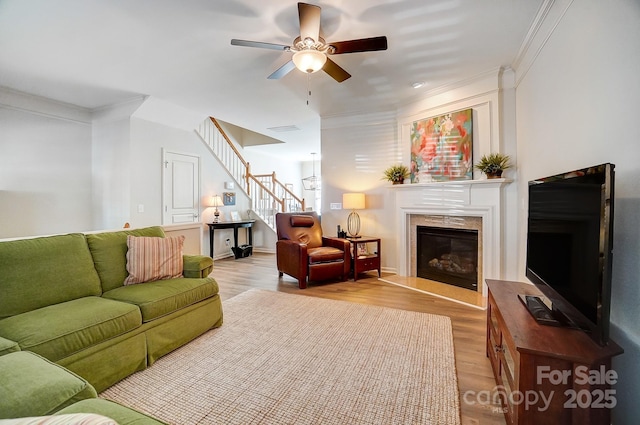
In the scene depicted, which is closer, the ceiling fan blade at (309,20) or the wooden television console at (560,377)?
the wooden television console at (560,377)

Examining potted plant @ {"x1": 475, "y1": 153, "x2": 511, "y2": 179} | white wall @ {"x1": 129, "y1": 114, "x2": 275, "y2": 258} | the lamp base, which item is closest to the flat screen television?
potted plant @ {"x1": 475, "y1": 153, "x2": 511, "y2": 179}

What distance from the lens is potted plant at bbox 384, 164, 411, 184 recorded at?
432 cm

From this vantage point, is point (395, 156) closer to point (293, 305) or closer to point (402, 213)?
point (402, 213)

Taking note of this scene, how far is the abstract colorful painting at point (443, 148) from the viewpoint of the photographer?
3.65 meters

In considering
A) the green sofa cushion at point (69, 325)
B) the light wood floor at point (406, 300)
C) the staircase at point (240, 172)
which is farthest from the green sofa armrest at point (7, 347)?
the staircase at point (240, 172)

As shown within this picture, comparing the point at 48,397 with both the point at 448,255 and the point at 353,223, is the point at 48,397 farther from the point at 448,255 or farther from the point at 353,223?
the point at 353,223

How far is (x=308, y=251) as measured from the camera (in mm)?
4168

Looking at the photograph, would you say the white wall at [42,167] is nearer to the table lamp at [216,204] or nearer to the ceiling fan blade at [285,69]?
the table lamp at [216,204]

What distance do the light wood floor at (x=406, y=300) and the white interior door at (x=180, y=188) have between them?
1.22m

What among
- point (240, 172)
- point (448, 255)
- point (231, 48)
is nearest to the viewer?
point (231, 48)

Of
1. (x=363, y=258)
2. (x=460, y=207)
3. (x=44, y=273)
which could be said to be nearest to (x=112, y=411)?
(x=44, y=273)

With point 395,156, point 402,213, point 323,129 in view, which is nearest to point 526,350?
point 402,213

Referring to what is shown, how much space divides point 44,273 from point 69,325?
0.60 metres

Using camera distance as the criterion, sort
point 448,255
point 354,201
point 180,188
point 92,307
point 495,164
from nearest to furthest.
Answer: point 92,307
point 495,164
point 448,255
point 354,201
point 180,188
